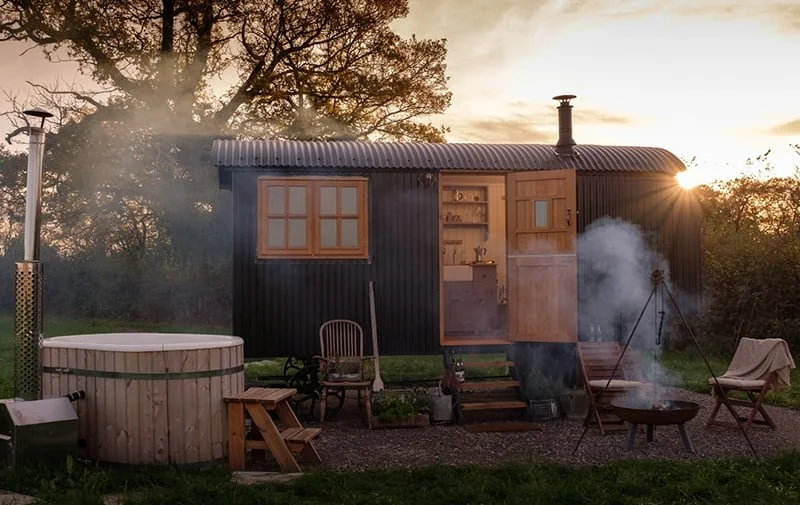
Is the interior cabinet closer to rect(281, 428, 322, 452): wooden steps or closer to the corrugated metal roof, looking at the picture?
the corrugated metal roof

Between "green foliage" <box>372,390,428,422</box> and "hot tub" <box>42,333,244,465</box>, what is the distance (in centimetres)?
233

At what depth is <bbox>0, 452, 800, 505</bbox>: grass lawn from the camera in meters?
5.14

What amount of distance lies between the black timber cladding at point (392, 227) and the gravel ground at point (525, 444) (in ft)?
4.35

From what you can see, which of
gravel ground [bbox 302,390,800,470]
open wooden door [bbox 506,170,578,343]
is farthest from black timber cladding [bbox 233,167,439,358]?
gravel ground [bbox 302,390,800,470]

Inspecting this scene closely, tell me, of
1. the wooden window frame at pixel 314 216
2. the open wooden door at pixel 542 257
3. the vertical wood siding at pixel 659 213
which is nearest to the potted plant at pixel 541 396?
the open wooden door at pixel 542 257

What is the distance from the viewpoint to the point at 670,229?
988cm

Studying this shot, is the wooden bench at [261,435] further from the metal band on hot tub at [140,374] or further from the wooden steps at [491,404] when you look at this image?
the wooden steps at [491,404]

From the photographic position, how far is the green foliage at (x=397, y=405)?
26.9 ft

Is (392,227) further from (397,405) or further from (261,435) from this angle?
(261,435)

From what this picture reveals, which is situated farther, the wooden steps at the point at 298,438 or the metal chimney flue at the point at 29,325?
the metal chimney flue at the point at 29,325

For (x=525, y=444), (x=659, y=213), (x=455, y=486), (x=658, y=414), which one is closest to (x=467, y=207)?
(x=659, y=213)

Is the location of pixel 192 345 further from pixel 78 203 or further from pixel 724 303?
pixel 78 203

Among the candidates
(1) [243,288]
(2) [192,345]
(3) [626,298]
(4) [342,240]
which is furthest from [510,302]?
(2) [192,345]

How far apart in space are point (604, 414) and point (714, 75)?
5.48m
